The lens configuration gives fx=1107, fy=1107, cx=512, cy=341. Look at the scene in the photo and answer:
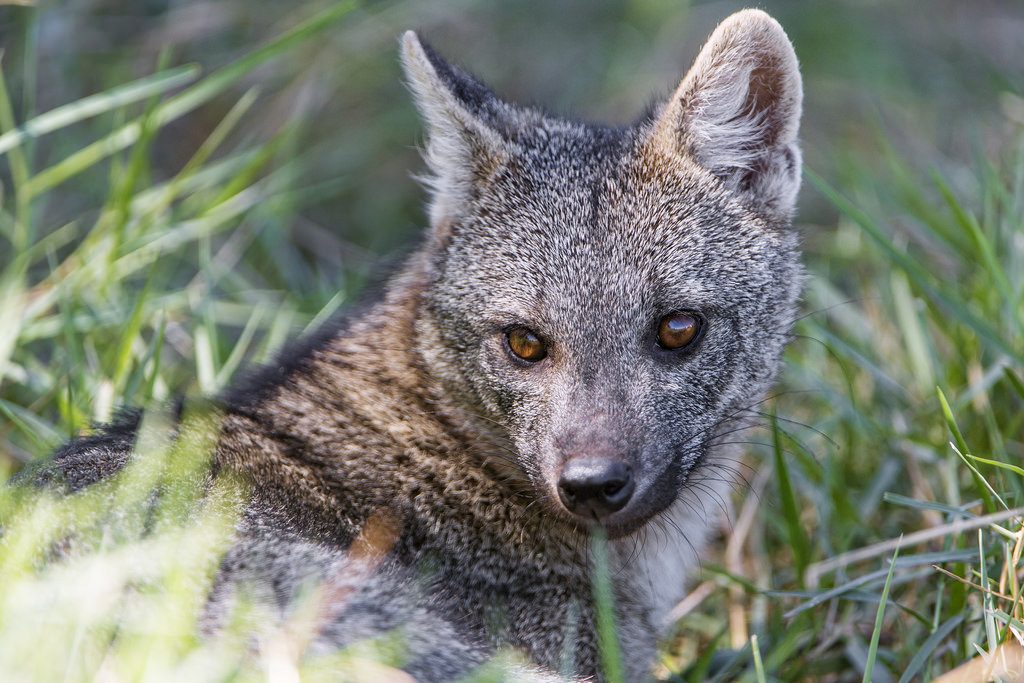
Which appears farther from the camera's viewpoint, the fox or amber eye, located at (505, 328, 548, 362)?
amber eye, located at (505, 328, 548, 362)

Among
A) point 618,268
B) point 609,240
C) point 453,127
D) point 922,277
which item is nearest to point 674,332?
point 618,268

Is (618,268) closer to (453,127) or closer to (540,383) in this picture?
(540,383)

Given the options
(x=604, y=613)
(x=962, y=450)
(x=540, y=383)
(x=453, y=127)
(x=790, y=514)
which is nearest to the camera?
(x=604, y=613)

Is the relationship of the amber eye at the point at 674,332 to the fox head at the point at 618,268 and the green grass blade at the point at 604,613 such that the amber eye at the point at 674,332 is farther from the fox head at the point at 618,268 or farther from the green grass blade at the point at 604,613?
the green grass blade at the point at 604,613

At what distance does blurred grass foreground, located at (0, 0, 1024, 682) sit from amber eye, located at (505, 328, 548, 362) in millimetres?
1229

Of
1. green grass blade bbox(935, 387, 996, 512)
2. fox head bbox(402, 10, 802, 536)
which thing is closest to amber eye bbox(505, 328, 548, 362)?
fox head bbox(402, 10, 802, 536)

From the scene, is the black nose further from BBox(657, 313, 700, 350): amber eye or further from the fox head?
BBox(657, 313, 700, 350): amber eye

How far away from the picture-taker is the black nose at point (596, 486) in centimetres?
391

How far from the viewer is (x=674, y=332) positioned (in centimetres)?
437

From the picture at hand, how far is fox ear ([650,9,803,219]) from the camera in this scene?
4551 millimetres

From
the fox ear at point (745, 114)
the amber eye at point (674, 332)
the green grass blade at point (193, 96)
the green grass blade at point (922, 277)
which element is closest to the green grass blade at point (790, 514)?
the amber eye at point (674, 332)

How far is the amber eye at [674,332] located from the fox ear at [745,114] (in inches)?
29.0

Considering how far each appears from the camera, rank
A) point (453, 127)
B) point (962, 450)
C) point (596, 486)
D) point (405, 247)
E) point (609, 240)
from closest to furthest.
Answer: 1. point (596, 486)
2. point (962, 450)
3. point (609, 240)
4. point (453, 127)
5. point (405, 247)

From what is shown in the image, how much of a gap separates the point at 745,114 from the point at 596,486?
6.16 ft
